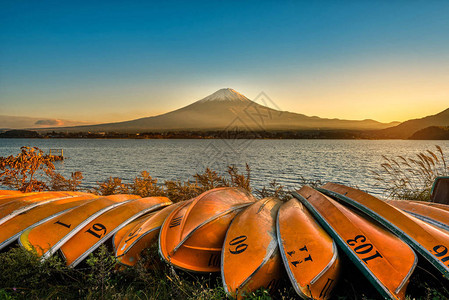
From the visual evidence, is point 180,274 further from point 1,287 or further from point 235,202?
point 1,287

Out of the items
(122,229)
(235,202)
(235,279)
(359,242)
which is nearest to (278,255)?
(235,279)

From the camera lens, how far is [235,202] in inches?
138

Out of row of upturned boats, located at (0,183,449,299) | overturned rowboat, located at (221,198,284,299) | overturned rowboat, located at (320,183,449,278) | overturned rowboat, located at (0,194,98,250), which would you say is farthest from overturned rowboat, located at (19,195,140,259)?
overturned rowboat, located at (320,183,449,278)

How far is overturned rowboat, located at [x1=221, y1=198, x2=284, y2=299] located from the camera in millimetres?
2168

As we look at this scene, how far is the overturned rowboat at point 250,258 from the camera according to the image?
2.17 metres

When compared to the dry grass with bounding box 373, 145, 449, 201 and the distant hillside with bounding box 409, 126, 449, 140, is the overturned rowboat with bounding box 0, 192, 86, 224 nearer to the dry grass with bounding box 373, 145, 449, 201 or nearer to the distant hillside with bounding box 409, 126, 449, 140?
the dry grass with bounding box 373, 145, 449, 201

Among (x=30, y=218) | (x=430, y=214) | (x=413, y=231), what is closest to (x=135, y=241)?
(x=30, y=218)

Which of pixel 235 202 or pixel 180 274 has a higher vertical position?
pixel 235 202

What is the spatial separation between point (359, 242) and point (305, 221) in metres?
0.51

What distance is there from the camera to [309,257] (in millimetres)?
2236

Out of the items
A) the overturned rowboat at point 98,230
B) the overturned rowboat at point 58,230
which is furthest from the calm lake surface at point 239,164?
the overturned rowboat at point 58,230

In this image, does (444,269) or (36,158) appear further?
(36,158)

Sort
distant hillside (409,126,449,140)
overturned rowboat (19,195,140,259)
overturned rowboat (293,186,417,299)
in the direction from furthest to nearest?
distant hillside (409,126,449,140), overturned rowboat (19,195,140,259), overturned rowboat (293,186,417,299)

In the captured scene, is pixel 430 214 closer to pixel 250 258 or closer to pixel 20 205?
pixel 250 258
